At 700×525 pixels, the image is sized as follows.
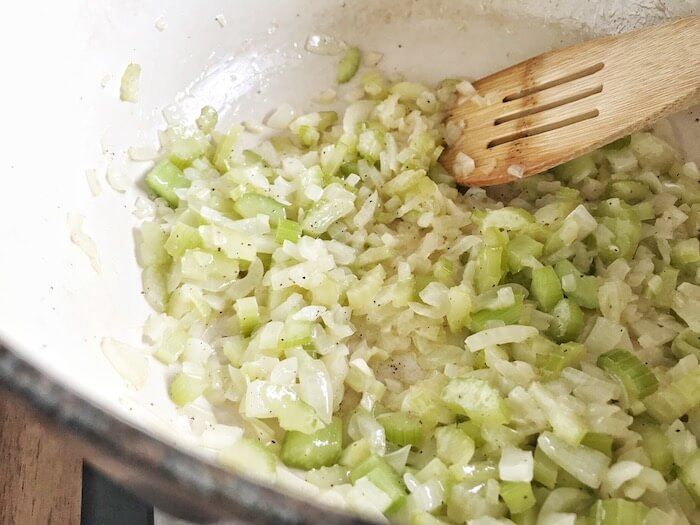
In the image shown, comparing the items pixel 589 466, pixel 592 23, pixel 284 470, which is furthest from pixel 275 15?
pixel 589 466

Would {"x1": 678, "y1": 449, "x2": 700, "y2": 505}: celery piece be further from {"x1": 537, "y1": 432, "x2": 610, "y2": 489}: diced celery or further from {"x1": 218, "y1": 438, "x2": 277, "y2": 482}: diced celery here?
{"x1": 218, "y1": 438, "x2": 277, "y2": 482}: diced celery

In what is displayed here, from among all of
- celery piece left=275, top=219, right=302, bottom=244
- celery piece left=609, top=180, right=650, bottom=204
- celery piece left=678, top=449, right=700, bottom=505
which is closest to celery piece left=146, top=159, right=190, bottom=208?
celery piece left=275, top=219, right=302, bottom=244

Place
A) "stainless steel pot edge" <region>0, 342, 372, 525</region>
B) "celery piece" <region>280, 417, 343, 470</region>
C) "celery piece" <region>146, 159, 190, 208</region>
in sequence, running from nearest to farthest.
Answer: "stainless steel pot edge" <region>0, 342, 372, 525</region> → "celery piece" <region>280, 417, 343, 470</region> → "celery piece" <region>146, 159, 190, 208</region>

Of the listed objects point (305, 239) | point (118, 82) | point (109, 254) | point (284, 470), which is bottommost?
point (284, 470)

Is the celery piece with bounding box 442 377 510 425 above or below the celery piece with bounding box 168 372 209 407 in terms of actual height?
below

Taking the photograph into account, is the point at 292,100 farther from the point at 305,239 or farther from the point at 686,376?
the point at 686,376

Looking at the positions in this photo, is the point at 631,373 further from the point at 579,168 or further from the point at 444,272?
the point at 579,168

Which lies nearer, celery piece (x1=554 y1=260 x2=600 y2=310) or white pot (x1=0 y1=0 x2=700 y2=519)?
white pot (x1=0 y1=0 x2=700 y2=519)
